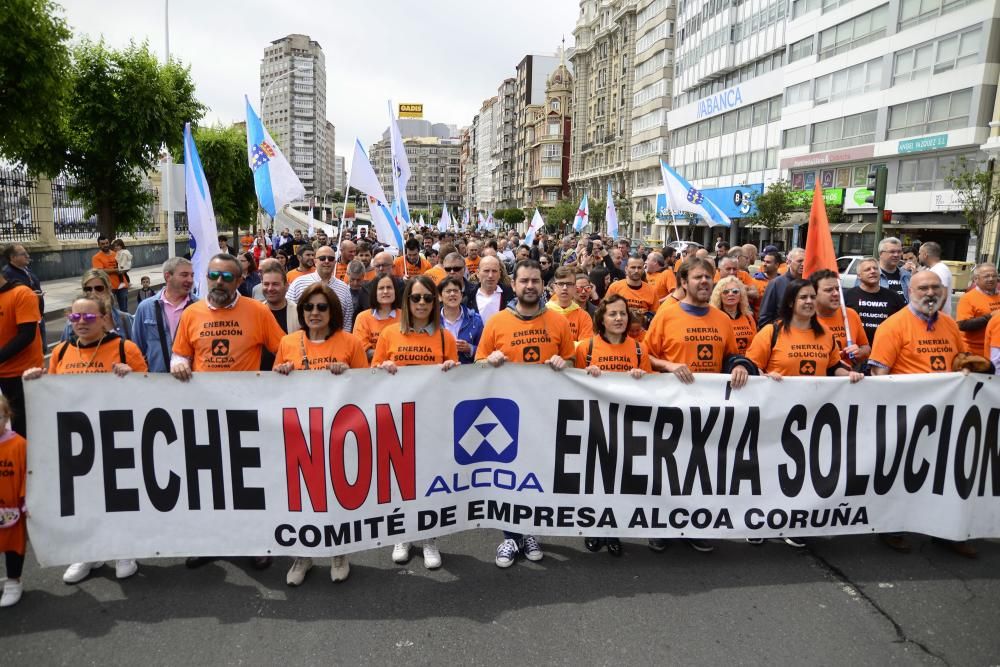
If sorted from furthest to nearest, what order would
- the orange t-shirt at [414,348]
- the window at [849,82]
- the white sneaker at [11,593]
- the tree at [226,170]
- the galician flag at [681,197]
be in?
the window at [849,82]
the tree at [226,170]
the galician flag at [681,197]
the orange t-shirt at [414,348]
the white sneaker at [11,593]

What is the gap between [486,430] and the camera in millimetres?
4137

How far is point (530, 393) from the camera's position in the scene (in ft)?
13.6

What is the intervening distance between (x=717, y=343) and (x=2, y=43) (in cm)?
1258

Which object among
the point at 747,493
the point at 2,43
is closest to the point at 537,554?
the point at 747,493

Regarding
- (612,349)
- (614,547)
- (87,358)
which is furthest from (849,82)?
(87,358)

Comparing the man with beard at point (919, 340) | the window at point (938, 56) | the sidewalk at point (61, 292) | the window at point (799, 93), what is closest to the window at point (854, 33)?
the window at point (799, 93)

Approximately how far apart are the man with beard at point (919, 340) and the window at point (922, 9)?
34981 mm

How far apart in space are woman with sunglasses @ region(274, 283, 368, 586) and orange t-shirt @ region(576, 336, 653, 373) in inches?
58.4

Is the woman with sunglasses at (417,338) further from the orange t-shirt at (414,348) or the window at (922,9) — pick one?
the window at (922,9)

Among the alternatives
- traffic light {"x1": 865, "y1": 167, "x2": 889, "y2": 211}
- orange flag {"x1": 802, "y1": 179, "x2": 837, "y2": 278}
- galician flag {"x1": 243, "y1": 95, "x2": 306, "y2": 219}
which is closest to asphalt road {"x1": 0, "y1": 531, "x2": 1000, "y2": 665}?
orange flag {"x1": 802, "y1": 179, "x2": 837, "y2": 278}

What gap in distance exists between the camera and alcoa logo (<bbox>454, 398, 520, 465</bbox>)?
13.5 ft

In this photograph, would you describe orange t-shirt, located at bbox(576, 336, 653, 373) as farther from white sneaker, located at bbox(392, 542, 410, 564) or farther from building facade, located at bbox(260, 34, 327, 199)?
building facade, located at bbox(260, 34, 327, 199)

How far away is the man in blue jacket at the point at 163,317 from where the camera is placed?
4.81 meters

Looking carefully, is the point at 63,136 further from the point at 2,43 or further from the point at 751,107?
the point at 751,107
